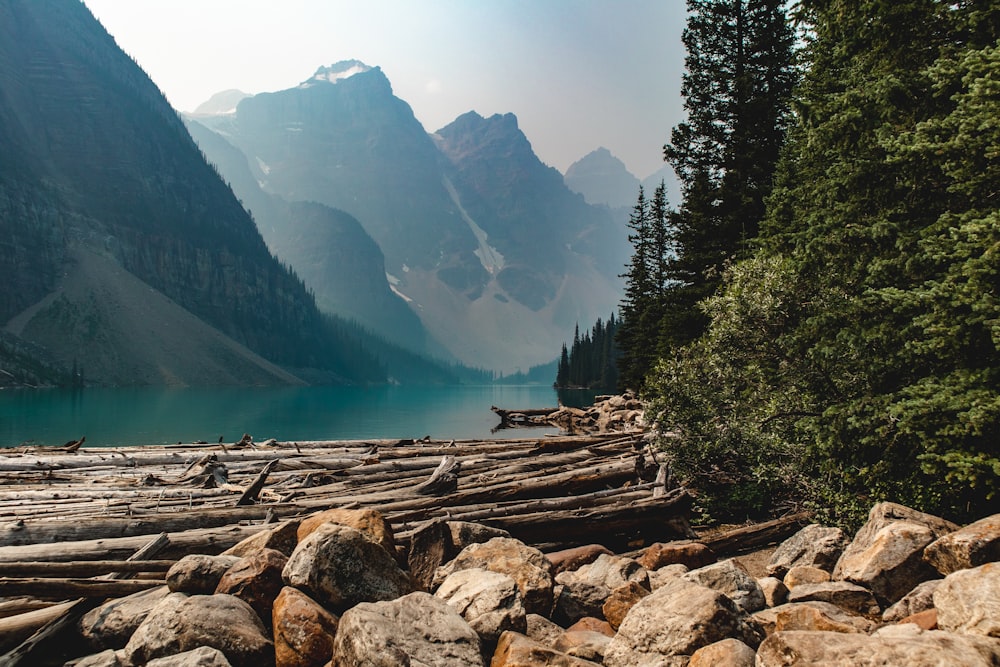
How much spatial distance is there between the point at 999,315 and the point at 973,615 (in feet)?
14.8

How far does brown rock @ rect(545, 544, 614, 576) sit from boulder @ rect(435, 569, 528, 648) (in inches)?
122

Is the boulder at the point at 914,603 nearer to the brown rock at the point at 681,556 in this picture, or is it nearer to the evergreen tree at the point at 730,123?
the brown rock at the point at 681,556

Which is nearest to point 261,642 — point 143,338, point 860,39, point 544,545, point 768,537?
point 544,545

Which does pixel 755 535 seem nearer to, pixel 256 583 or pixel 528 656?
pixel 528 656

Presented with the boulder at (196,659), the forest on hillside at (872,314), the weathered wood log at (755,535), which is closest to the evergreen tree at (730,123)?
the forest on hillside at (872,314)

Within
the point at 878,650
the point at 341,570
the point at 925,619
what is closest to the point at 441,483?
the point at 341,570

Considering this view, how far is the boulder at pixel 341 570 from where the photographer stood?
21.4 ft

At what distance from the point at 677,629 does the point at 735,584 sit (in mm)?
1844

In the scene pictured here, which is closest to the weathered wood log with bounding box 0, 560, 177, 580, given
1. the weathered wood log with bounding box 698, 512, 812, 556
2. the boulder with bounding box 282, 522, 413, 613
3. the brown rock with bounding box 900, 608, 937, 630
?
the boulder with bounding box 282, 522, 413, 613

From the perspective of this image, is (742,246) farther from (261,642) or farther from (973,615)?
(261,642)

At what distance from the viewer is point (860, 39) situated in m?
10.9

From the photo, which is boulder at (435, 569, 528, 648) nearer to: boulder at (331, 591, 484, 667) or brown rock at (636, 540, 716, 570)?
boulder at (331, 591, 484, 667)

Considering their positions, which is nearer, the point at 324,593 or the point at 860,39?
the point at 324,593

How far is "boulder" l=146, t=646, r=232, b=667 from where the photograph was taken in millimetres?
5328
